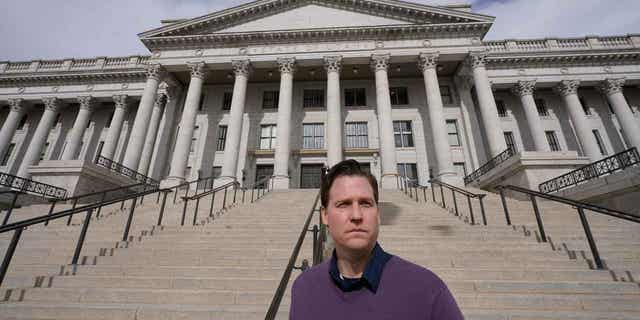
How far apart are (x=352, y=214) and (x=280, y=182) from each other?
52.9 feet

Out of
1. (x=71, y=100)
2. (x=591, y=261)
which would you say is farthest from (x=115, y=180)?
(x=591, y=261)

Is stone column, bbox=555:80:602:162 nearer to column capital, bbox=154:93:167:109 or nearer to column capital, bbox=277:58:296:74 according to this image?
column capital, bbox=277:58:296:74

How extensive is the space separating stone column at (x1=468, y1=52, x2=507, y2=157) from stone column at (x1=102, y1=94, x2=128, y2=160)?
28423 mm

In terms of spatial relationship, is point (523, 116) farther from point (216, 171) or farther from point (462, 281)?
point (216, 171)

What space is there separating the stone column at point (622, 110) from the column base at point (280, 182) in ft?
84.6

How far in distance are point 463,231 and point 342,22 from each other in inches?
780

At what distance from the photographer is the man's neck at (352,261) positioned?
1264 mm

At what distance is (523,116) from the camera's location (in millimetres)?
23000

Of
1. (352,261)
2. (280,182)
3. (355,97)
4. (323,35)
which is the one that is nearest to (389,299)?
(352,261)

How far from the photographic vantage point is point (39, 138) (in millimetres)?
23656

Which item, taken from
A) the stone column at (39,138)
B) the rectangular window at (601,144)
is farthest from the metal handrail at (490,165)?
the stone column at (39,138)

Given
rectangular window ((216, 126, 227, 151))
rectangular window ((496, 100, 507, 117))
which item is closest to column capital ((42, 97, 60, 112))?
rectangular window ((216, 126, 227, 151))

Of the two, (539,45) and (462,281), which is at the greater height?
(539,45)

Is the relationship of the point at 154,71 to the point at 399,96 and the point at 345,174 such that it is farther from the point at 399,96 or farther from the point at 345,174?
the point at 345,174
